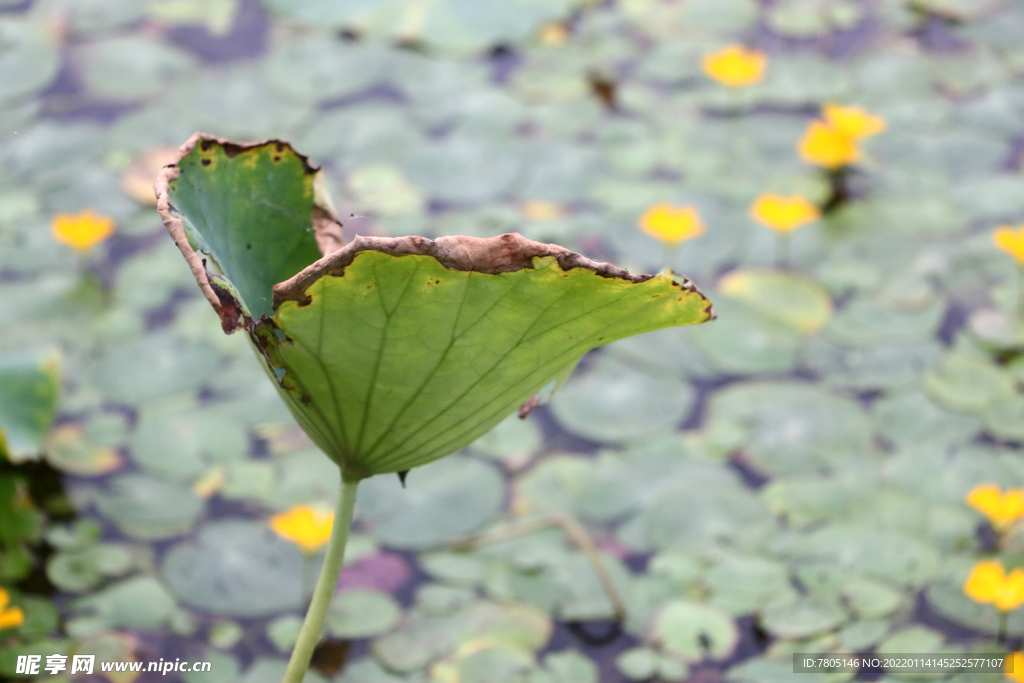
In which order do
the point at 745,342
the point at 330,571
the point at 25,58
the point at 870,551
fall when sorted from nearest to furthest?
the point at 330,571 → the point at 870,551 → the point at 745,342 → the point at 25,58

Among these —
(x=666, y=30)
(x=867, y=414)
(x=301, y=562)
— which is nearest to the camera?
(x=301, y=562)

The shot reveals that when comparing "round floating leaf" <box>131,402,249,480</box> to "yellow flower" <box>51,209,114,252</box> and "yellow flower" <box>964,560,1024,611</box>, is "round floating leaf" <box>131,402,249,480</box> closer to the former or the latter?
"yellow flower" <box>51,209,114,252</box>

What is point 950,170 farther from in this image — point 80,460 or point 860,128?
point 80,460

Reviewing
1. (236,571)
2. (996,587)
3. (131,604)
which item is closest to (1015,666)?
(996,587)

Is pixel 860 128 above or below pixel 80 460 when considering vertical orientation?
above

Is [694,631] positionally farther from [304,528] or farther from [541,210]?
[541,210]

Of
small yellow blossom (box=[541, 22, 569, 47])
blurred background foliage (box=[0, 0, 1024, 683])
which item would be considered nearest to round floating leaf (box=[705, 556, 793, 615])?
blurred background foliage (box=[0, 0, 1024, 683])

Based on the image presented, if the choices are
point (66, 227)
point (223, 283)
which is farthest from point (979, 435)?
point (66, 227)
